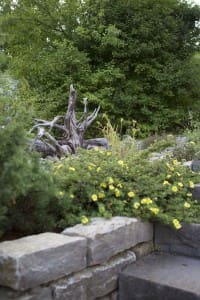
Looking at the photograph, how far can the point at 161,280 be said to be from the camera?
1.96m

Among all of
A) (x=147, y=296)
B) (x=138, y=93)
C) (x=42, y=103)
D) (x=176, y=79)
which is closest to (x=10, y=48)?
(x=42, y=103)

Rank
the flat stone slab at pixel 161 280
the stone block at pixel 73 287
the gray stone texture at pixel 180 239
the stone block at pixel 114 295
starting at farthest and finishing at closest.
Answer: the gray stone texture at pixel 180 239, the stone block at pixel 114 295, the flat stone slab at pixel 161 280, the stone block at pixel 73 287

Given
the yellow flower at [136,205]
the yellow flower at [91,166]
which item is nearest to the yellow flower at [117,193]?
the yellow flower at [136,205]

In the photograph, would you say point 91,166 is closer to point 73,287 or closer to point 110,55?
point 73,287

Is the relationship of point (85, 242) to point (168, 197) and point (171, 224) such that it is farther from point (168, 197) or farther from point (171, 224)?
point (168, 197)

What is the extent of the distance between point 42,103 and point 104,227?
274 inches

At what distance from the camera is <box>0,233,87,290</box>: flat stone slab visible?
1575mm

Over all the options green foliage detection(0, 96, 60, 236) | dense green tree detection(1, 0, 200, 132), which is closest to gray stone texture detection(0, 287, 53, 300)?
green foliage detection(0, 96, 60, 236)

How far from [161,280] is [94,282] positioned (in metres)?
0.35

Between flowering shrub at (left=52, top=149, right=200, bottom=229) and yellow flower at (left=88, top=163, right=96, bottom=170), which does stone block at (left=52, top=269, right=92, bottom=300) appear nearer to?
flowering shrub at (left=52, top=149, right=200, bottom=229)

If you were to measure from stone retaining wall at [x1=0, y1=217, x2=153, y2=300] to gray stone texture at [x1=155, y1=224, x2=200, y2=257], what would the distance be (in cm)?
13

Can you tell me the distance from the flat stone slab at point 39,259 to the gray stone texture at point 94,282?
1.8 inches

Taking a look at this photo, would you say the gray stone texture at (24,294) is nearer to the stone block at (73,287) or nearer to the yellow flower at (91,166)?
the stone block at (73,287)

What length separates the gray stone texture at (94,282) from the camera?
69.5 inches
